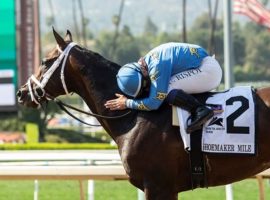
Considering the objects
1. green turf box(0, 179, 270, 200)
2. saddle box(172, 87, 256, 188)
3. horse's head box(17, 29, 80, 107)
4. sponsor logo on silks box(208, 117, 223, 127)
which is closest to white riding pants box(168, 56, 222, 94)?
saddle box(172, 87, 256, 188)

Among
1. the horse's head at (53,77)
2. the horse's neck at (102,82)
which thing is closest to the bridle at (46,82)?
the horse's head at (53,77)

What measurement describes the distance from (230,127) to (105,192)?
535 cm

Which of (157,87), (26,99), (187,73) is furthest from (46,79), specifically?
(187,73)

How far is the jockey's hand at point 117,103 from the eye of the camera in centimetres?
630

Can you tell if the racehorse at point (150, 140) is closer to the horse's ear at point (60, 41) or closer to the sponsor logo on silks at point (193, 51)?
the horse's ear at point (60, 41)

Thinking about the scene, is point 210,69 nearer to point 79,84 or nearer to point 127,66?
point 127,66

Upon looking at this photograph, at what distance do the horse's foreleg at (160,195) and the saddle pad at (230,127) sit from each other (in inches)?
15.7

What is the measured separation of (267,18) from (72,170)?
26045mm

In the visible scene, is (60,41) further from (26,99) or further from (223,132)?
(223,132)

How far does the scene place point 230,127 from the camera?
6.02 m

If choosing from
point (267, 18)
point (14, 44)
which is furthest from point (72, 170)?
point (267, 18)

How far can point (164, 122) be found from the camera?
6.15 meters

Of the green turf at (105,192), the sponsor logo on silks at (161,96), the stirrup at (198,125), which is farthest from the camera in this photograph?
the green turf at (105,192)

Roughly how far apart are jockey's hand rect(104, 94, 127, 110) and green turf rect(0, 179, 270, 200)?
157 inches
